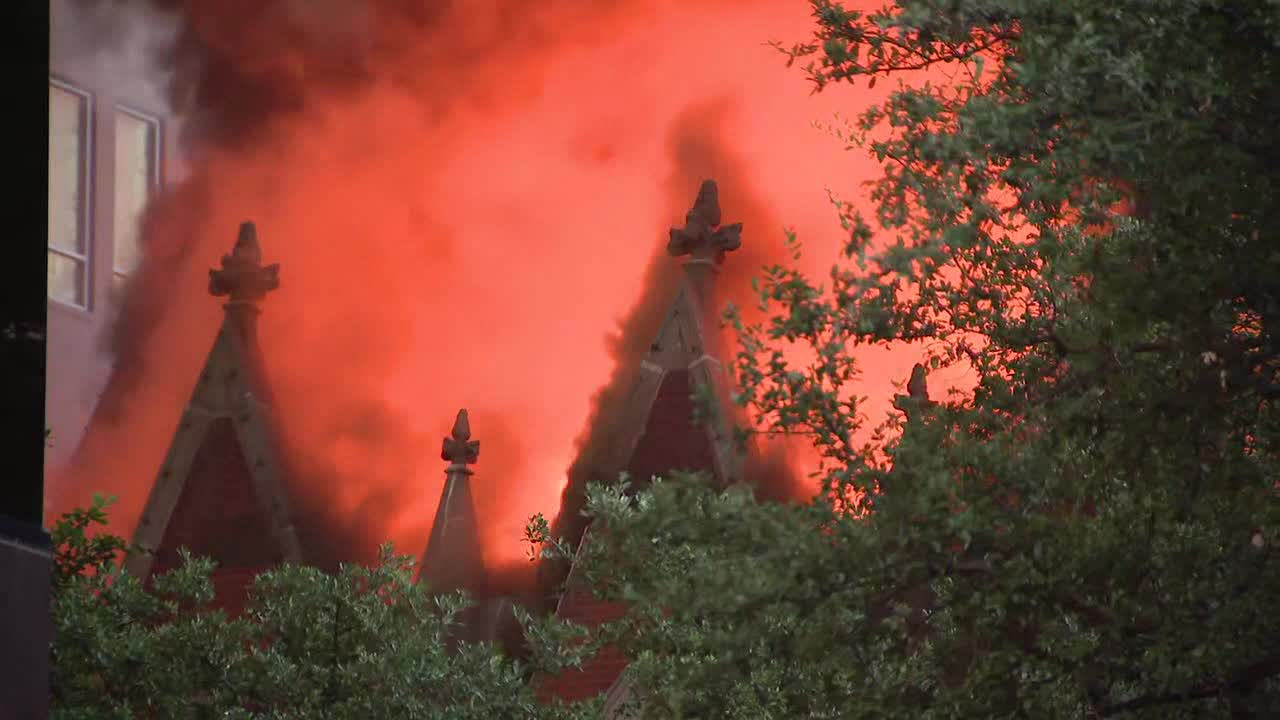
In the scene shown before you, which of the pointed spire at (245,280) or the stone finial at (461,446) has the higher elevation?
the pointed spire at (245,280)

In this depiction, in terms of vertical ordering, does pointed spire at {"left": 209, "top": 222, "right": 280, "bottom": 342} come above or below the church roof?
above

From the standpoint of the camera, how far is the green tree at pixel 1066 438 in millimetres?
8141

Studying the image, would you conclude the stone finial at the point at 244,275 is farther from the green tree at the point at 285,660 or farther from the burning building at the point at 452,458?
the green tree at the point at 285,660

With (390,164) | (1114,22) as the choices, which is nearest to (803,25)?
(390,164)

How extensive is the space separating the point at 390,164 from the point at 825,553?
1586 cm

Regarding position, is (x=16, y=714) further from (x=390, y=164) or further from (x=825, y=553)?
(x=390, y=164)

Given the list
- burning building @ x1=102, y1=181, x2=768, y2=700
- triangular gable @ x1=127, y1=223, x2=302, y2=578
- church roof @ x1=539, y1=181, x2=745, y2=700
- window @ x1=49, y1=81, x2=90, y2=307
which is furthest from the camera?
window @ x1=49, y1=81, x2=90, y2=307

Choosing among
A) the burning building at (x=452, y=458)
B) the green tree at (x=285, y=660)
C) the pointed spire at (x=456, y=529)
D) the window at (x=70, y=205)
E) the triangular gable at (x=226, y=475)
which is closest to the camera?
the green tree at (x=285, y=660)

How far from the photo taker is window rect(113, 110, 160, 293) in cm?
2456

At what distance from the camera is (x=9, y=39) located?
11703 mm

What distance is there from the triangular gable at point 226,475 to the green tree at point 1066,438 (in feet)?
40.9

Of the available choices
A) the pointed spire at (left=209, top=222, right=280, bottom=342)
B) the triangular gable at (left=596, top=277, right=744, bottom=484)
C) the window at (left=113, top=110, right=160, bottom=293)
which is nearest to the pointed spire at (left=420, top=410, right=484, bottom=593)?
the triangular gable at (left=596, top=277, right=744, bottom=484)

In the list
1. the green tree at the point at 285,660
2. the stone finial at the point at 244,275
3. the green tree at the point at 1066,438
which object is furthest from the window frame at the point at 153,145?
the green tree at the point at 1066,438

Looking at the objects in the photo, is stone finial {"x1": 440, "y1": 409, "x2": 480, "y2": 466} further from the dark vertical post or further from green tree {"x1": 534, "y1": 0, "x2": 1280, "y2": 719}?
green tree {"x1": 534, "y1": 0, "x2": 1280, "y2": 719}
